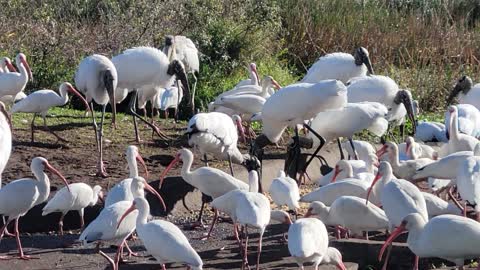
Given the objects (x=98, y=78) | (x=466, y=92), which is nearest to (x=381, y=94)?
(x=466, y=92)

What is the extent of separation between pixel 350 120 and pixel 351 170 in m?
1.55

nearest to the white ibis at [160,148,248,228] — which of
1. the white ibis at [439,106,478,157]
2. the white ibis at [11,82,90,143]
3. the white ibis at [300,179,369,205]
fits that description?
the white ibis at [300,179,369,205]

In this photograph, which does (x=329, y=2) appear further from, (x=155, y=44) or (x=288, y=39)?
(x=155, y=44)

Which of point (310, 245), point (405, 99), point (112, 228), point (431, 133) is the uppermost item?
point (310, 245)

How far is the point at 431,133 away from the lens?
1305 centimetres

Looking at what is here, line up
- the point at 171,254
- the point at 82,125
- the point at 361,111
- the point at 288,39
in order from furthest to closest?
1. the point at 288,39
2. the point at 82,125
3. the point at 361,111
4. the point at 171,254

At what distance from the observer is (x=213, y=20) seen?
18219mm

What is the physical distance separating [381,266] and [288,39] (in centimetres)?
1131

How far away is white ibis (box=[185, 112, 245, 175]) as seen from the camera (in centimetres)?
1073

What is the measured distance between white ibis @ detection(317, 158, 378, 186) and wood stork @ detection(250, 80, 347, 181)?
30.0 inches

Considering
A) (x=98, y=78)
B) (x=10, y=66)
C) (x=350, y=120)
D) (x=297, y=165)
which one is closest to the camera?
(x=350, y=120)

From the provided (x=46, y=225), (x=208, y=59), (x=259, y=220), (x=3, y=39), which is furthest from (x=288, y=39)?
(x=259, y=220)

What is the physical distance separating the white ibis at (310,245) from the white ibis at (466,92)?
7.03 m

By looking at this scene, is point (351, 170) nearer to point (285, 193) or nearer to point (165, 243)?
point (285, 193)
